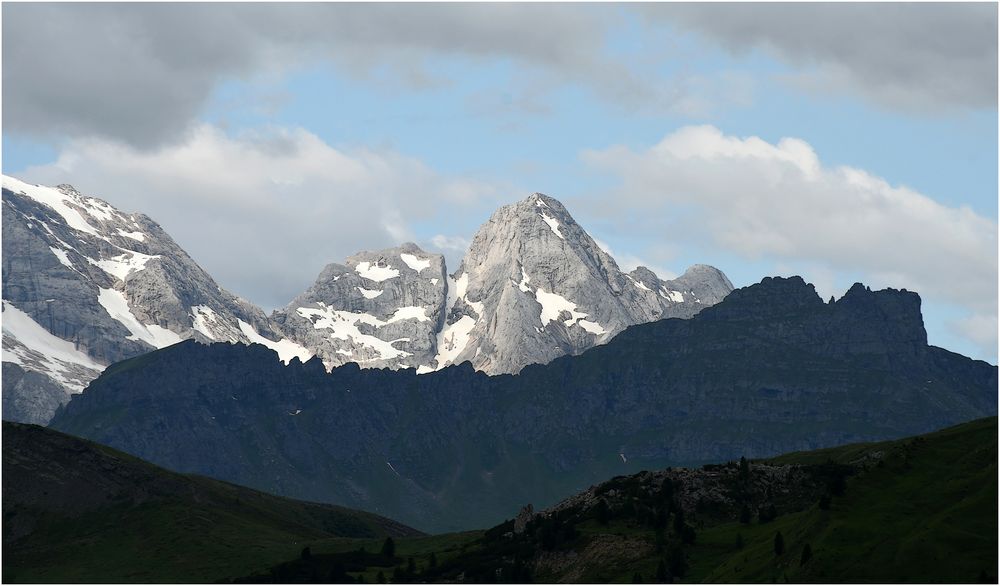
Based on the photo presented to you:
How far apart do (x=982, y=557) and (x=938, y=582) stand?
25.8ft

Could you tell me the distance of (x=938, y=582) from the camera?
19775cm

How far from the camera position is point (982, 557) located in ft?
656
